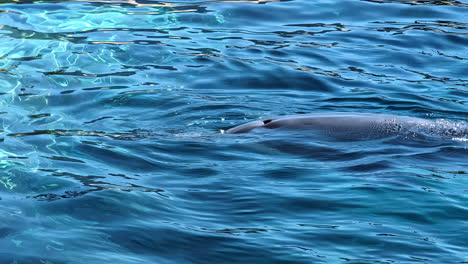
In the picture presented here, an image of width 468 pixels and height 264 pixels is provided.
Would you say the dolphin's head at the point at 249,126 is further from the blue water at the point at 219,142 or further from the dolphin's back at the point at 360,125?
the blue water at the point at 219,142

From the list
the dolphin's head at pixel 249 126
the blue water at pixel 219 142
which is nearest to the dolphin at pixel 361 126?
the dolphin's head at pixel 249 126

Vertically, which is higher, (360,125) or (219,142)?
(360,125)

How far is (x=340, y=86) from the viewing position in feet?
28.0

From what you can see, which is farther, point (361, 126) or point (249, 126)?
point (249, 126)

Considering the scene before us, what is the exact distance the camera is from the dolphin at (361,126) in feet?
20.4

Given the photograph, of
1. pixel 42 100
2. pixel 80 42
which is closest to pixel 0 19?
pixel 80 42

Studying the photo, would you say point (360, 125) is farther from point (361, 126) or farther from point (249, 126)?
point (249, 126)

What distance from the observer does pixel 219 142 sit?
6.33 meters

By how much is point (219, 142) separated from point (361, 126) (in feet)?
3.62

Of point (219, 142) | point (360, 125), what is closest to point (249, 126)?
point (219, 142)

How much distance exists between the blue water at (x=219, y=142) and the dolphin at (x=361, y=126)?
0.15 metres

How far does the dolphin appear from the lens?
6.21 metres

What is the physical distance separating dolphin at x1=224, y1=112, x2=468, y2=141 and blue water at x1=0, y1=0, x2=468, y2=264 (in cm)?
15

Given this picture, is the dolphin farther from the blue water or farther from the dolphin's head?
the blue water
